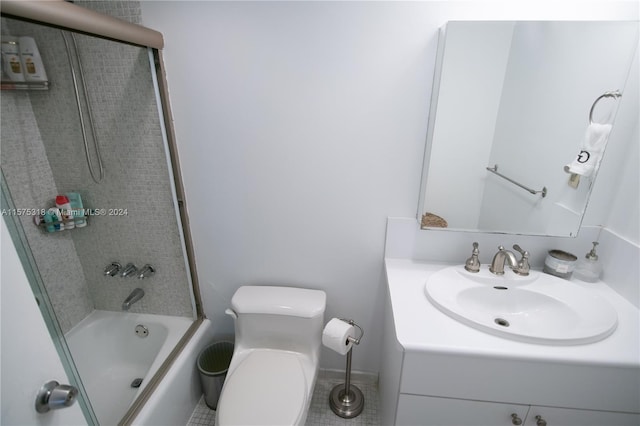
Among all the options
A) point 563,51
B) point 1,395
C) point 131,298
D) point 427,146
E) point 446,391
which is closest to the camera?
point 1,395

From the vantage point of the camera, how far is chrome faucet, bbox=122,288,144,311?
1586 mm

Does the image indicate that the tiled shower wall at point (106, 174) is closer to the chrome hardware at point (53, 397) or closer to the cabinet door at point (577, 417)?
the chrome hardware at point (53, 397)

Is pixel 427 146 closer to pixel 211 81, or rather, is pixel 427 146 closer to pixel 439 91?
pixel 439 91

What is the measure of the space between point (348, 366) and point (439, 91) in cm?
132

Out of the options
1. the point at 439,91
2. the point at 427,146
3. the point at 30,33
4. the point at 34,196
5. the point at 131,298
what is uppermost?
the point at 30,33

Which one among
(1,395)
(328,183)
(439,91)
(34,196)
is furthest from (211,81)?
(1,395)

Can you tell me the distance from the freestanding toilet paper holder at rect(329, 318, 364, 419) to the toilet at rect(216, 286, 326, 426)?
0.21 meters

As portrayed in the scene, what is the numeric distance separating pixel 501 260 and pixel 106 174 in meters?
1.83

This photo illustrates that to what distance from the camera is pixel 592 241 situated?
1253 millimetres

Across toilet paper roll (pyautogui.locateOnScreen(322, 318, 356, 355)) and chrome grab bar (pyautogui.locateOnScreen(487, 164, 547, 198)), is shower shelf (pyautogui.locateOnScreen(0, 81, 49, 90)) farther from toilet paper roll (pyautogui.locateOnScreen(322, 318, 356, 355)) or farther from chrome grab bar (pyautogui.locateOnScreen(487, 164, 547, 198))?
chrome grab bar (pyautogui.locateOnScreen(487, 164, 547, 198))

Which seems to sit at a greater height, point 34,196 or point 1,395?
point 34,196

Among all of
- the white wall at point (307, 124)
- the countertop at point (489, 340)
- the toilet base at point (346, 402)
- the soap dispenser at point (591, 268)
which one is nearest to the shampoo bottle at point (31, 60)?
the white wall at point (307, 124)

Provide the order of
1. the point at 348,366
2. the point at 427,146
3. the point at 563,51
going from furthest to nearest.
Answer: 1. the point at 348,366
2. the point at 427,146
3. the point at 563,51

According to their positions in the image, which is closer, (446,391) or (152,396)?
(446,391)
